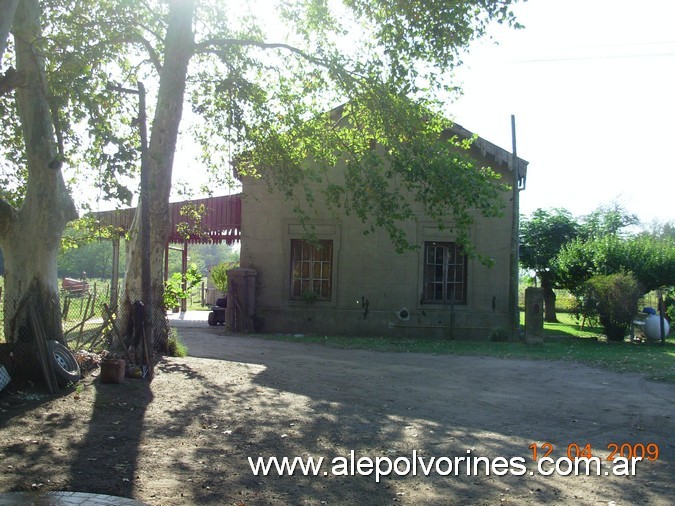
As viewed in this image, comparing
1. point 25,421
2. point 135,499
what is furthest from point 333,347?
point 135,499

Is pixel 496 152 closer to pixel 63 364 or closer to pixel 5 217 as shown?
pixel 5 217

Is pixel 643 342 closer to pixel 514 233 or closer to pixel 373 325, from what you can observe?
pixel 514 233

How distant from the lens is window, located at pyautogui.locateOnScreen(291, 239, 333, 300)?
19.8 m

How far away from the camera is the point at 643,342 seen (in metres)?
19.2

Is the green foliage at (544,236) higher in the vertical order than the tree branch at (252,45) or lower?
lower

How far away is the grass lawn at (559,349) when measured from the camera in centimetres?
1313

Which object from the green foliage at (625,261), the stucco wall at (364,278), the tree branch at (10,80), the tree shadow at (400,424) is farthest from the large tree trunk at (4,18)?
the green foliage at (625,261)

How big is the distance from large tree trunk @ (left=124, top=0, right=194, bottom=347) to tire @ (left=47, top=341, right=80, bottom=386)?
7.81 feet

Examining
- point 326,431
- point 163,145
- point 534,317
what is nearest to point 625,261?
point 534,317

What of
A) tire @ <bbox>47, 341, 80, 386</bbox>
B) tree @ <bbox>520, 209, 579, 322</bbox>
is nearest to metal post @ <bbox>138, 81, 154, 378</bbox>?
tire @ <bbox>47, 341, 80, 386</bbox>

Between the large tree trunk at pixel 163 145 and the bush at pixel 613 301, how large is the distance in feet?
43.5

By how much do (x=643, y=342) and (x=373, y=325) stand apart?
7.98 m

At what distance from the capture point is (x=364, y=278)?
63.9 feet

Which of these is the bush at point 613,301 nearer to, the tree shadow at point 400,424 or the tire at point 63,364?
the tree shadow at point 400,424
